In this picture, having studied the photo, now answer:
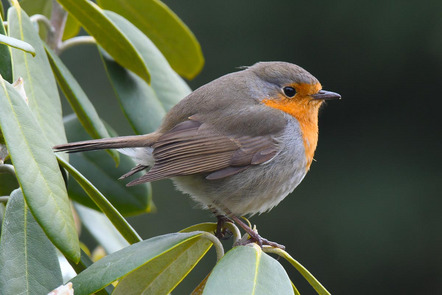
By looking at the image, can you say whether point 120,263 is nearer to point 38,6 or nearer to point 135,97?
point 135,97

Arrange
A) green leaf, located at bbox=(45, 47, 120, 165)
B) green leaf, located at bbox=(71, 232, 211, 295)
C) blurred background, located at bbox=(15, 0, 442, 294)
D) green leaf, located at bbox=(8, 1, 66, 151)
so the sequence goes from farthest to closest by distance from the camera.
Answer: blurred background, located at bbox=(15, 0, 442, 294) → green leaf, located at bbox=(45, 47, 120, 165) → green leaf, located at bbox=(8, 1, 66, 151) → green leaf, located at bbox=(71, 232, 211, 295)

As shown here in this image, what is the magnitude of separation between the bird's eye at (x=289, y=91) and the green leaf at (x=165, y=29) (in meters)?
0.41

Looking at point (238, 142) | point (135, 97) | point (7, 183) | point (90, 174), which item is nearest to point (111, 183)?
point (90, 174)

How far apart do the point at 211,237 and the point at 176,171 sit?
0.76 meters

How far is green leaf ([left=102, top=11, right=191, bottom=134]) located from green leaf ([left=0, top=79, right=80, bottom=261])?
910 millimetres

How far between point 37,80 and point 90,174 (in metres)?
0.77

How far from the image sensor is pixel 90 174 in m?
2.67

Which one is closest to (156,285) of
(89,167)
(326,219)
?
(89,167)

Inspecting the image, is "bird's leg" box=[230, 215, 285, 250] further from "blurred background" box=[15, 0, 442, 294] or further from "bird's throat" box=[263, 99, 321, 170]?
"blurred background" box=[15, 0, 442, 294]

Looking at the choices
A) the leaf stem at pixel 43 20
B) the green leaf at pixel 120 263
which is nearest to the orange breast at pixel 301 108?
the leaf stem at pixel 43 20

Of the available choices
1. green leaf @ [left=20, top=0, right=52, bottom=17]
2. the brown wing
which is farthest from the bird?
green leaf @ [left=20, top=0, right=52, bottom=17]

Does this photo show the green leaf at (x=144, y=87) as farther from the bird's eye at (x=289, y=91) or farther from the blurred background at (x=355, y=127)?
the blurred background at (x=355, y=127)

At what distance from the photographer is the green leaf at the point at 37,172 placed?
146 centimetres

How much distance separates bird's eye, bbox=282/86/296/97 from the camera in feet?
10.3
